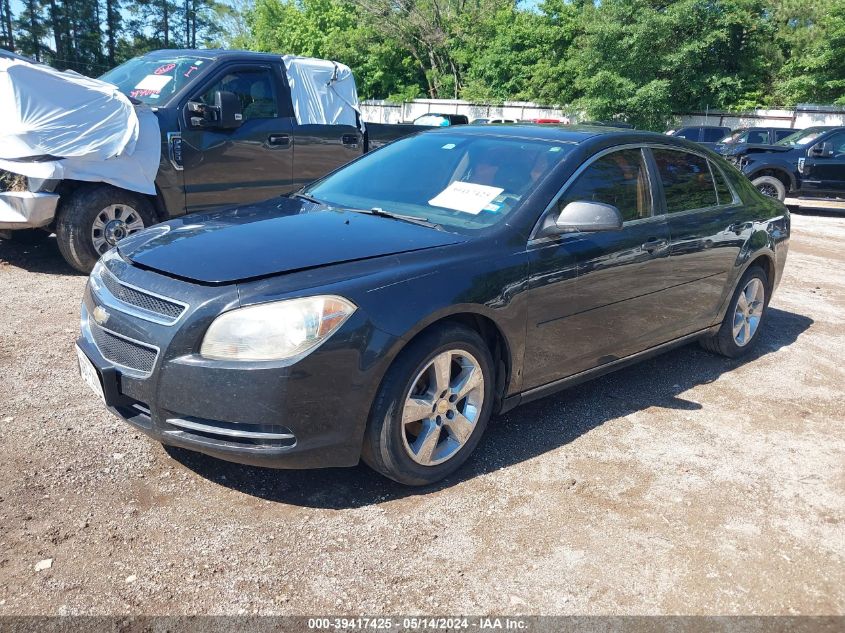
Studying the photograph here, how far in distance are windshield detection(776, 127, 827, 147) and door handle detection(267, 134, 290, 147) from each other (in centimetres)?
1230

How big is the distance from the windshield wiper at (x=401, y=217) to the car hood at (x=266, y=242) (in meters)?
0.04

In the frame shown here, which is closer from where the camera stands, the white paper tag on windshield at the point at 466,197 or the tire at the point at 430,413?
the tire at the point at 430,413

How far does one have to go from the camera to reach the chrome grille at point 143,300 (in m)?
2.88

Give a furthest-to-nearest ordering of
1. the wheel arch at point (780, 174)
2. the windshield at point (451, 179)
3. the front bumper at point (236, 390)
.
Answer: the wheel arch at point (780, 174) < the windshield at point (451, 179) < the front bumper at point (236, 390)

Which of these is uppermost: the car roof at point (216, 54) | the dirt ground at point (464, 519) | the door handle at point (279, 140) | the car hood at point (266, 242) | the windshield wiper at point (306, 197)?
the car roof at point (216, 54)

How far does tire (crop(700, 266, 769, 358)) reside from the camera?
5301mm

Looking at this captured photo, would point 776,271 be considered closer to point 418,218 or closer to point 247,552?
point 418,218

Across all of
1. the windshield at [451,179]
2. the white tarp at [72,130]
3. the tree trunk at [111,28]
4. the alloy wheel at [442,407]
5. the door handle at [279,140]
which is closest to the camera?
the alloy wheel at [442,407]

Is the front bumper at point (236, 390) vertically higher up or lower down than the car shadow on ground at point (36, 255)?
higher up

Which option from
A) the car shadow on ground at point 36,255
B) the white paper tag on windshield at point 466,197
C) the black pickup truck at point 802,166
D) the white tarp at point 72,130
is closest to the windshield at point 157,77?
the white tarp at point 72,130

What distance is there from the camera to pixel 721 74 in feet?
99.1

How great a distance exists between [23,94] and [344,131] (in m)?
3.22

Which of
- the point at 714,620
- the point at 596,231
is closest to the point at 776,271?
the point at 596,231

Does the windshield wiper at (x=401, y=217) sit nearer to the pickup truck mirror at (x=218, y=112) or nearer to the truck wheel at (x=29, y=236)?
the pickup truck mirror at (x=218, y=112)
